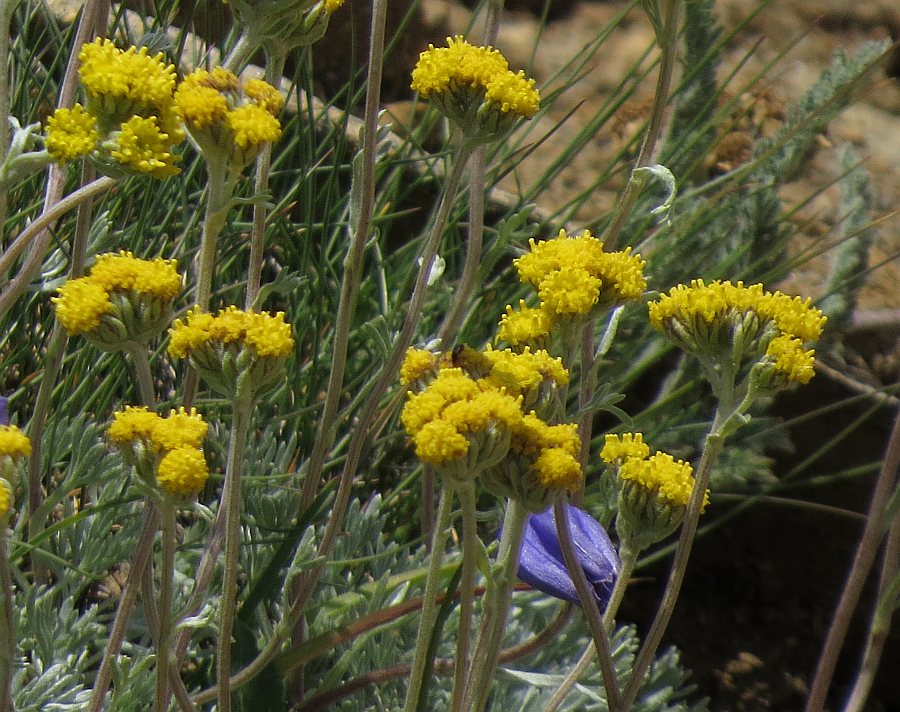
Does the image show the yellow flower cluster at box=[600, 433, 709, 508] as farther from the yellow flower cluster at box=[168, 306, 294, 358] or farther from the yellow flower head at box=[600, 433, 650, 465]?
the yellow flower cluster at box=[168, 306, 294, 358]

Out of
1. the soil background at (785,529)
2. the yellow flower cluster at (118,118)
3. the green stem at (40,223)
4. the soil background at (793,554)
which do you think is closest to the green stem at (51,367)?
the green stem at (40,223)

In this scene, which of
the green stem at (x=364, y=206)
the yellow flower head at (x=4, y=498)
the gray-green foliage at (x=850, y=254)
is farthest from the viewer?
the gray-green foliage at (x=850, y=254)

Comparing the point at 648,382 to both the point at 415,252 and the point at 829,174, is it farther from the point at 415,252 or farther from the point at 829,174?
the point at 829,174

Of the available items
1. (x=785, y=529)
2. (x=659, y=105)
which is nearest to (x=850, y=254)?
(x=785, y=529)

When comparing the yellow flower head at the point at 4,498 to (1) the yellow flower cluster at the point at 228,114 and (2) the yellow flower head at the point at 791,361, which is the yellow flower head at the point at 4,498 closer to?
(1) the yellow flower cluster at the point at 228,114

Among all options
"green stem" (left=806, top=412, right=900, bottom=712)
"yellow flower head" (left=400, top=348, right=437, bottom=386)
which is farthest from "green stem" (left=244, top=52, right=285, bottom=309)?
"green stem" (left=806, top=412, right=900, bottom=712)

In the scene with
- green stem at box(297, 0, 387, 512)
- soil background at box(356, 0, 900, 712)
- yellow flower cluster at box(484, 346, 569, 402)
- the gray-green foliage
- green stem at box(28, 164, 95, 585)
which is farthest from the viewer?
soil background at box(356, 0, 900, 712)
